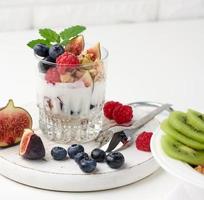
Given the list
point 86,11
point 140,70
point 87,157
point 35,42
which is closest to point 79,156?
point 87,157

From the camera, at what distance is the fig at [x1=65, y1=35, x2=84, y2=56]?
116cm

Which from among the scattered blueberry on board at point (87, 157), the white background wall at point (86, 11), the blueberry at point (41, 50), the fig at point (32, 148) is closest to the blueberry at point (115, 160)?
the scattered blueberry on board at point (87, 157)

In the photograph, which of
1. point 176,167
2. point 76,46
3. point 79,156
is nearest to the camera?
point 176,167

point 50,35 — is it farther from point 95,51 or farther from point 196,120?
point 196,120

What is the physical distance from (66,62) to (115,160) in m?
0.17

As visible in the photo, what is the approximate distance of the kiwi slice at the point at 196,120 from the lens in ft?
3.30

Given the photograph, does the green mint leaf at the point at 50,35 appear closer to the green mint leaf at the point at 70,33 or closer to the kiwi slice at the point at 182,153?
the green mint leaf at the point at 70,33

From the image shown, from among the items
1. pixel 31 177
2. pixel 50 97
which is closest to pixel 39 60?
pixel 50 97

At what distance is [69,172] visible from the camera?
3.41 ft

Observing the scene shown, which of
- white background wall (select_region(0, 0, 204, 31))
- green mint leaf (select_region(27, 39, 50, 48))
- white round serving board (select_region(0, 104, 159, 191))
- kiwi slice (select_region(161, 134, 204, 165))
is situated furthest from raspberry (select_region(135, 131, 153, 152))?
white background wall (select_region(0, 0, 204, 31))

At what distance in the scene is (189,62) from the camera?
1.63 m

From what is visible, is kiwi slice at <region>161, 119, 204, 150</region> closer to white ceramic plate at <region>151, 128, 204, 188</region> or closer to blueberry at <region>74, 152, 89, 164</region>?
white ceramic plate at <region>151, 128, 204, 188</region>

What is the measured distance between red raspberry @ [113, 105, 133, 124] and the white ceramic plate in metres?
0.21

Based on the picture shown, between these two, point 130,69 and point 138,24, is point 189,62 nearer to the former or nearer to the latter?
point 130,69
